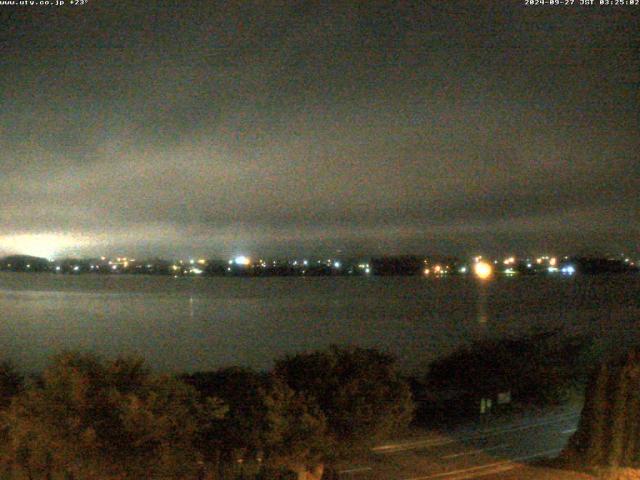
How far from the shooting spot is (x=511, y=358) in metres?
32.5

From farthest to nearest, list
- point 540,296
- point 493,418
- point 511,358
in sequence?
point 540,296 → point 511,358 → point 493,418

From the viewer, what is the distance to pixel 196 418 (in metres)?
10.0

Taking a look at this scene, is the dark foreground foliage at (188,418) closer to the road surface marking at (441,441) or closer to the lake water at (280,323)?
the road surface marking at (441,441)

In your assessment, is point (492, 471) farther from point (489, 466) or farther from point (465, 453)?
point (465, 453)

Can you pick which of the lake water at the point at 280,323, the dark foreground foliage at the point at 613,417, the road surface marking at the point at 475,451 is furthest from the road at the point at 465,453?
the lake water at the point at 280,323

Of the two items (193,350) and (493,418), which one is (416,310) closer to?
(193,350)

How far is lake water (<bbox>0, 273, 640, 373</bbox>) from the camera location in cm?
5731

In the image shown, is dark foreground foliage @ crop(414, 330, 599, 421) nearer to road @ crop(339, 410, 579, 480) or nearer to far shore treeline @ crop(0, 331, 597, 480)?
road @ crop(339, 410, 579, 480)

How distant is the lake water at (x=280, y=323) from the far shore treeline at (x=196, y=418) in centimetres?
3314

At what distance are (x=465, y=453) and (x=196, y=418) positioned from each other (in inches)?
366

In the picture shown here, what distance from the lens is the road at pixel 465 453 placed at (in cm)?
1527

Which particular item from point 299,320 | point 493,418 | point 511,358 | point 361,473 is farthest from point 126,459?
point 299,320

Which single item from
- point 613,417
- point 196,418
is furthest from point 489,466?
point 196,418

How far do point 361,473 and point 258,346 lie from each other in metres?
45.8
